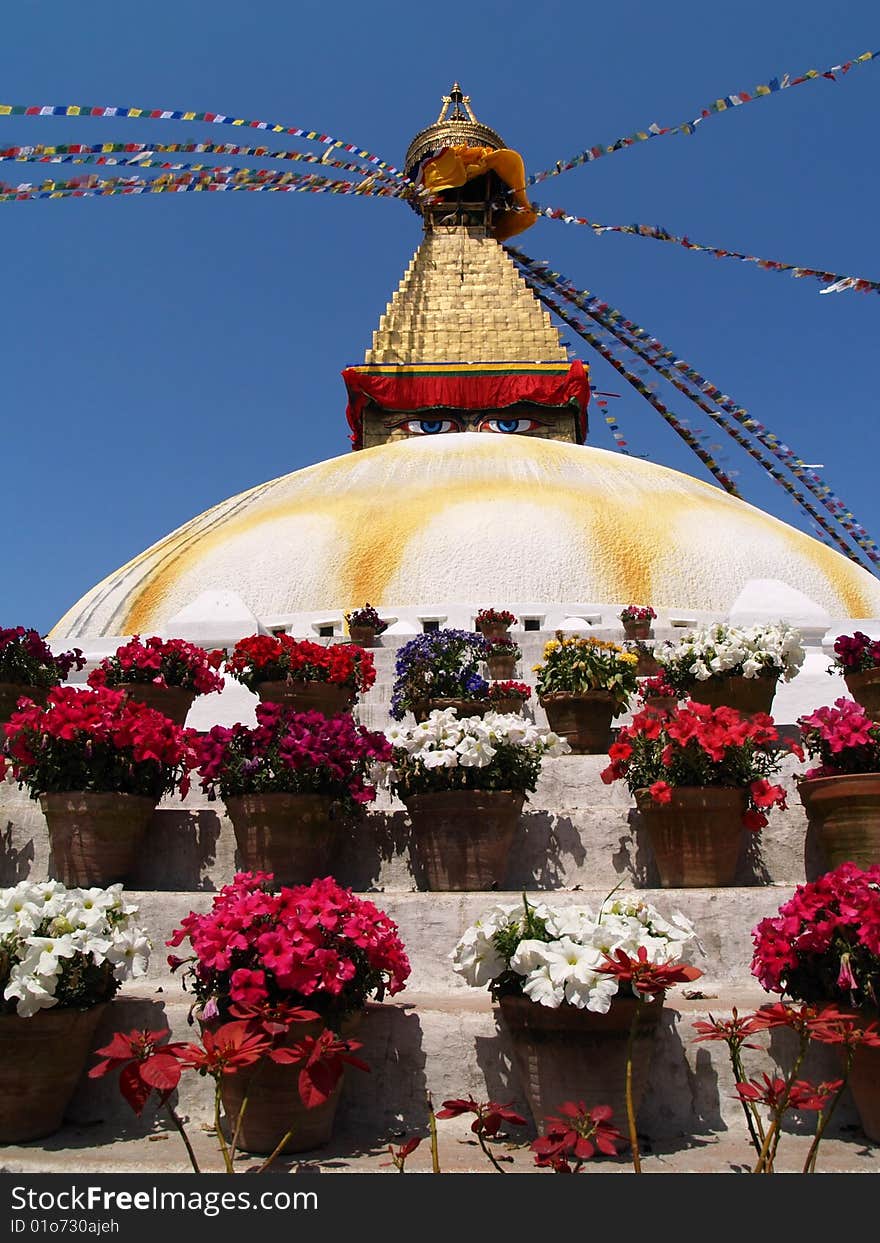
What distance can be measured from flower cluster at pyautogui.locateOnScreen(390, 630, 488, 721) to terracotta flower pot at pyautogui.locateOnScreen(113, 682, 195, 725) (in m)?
1.69

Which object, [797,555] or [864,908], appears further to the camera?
[797,555]

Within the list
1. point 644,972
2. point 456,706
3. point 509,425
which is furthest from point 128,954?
point 509,425

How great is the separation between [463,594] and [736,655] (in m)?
6.80

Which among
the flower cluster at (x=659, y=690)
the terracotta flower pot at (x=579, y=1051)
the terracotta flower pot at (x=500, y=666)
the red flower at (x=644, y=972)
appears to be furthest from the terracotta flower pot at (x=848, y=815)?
the terracotta flower pot at (x=500, y=666)

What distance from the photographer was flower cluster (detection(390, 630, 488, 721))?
795 cm

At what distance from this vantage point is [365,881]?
17.3 feet

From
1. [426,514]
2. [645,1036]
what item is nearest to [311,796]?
[645,1036]

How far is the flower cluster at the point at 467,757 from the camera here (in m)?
4.99

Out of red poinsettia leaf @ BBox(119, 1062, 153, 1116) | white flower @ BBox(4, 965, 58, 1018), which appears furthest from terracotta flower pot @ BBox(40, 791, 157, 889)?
red poinsettia leaf @ BBox(119, 1062, 153, 1116)

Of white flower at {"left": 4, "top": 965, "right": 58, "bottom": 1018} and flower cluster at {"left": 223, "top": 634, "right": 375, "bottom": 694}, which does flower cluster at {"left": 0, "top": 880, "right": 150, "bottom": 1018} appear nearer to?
white flower at {"left": 4, "top": 965, "right": 58, "bottom": 1018}

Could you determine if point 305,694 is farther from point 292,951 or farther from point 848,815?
point 292,951

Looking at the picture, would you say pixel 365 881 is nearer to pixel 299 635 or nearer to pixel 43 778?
pixel 43 778

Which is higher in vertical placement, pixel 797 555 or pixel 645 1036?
pixel 797 555
